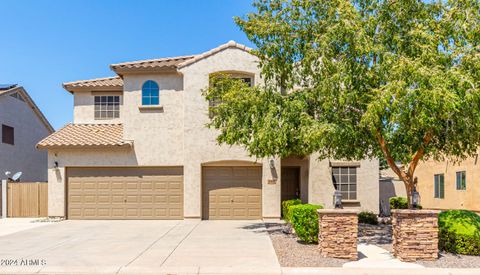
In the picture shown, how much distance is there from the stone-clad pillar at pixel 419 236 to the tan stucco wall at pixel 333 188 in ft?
29.3

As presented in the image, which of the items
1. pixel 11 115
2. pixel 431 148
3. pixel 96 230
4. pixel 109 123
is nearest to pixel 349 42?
pixel 431 148

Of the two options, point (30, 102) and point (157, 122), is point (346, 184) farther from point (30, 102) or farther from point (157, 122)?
point (30, 102)

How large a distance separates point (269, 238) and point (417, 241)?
194 inches

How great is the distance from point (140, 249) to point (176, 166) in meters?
7.78

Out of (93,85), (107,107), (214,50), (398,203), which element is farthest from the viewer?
(107,107)

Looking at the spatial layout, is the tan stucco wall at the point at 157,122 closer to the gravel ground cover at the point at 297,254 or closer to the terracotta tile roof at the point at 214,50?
the terracotta tile roof at the point at 214,50

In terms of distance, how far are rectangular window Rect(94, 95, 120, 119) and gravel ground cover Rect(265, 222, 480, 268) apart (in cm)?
1051

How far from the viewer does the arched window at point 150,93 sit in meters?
19.4

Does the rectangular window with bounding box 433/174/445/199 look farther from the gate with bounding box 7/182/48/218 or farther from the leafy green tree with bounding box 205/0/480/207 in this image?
the gate with bounding box 7/182/48/218

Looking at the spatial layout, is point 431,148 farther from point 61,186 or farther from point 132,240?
point 61,186

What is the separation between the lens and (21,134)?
26.5 meters

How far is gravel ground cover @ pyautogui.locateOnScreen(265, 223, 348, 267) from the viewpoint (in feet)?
31.9

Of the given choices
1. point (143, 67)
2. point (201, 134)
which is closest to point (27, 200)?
point (143, 67)

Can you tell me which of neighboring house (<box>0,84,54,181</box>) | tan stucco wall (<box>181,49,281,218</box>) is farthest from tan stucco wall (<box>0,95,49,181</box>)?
tan stucco wall (<box>181,49,281,218</box>)
